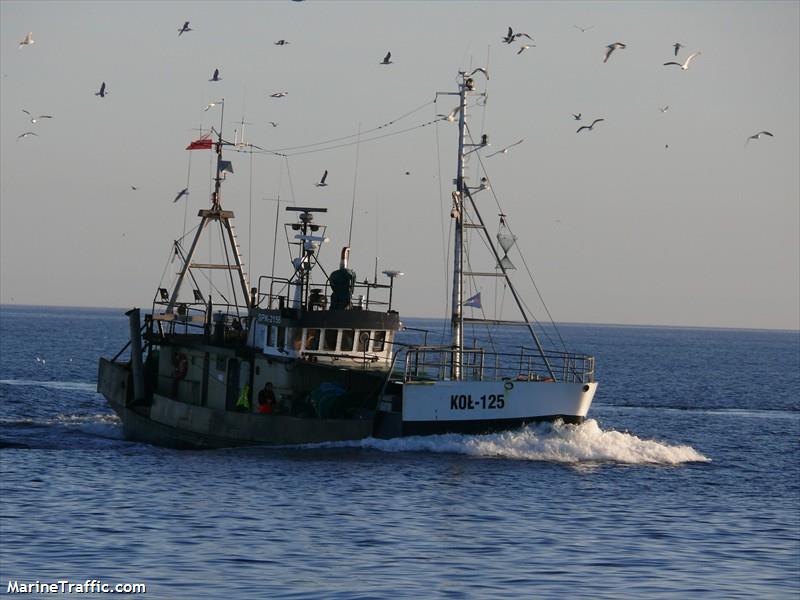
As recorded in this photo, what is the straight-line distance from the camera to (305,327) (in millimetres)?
40625

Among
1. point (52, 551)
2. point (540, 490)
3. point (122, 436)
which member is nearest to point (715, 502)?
point (540, 490)

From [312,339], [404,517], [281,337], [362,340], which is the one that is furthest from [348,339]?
[404,517]

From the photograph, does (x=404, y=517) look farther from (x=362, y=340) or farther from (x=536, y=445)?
(x=362, y=340)

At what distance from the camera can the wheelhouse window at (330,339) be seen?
41.2 m

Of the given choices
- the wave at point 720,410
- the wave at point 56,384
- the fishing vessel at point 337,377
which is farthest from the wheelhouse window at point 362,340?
the wave at point 56,384

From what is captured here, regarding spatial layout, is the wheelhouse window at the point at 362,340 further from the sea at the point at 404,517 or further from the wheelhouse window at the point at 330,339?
the sea at the point at 404,517

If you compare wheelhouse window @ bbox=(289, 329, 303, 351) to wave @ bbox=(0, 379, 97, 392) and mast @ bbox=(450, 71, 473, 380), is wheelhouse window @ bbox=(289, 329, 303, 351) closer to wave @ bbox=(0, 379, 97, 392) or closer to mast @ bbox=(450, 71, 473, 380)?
mast @ bbox=(450, 71, 473, 380)

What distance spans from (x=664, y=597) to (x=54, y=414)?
118 feet

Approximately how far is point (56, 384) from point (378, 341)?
104 ft

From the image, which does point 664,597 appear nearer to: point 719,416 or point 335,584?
point 335,584

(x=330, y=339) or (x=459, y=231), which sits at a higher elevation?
(x=459, y=231)

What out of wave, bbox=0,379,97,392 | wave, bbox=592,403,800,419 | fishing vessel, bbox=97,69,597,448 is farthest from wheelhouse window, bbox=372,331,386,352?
wave, bbox=0,379,97,392

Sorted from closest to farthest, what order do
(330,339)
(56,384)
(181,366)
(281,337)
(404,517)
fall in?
(404,517), (281,337), (330,339), (181,366), (56,384)

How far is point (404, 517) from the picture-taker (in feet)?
92.1
